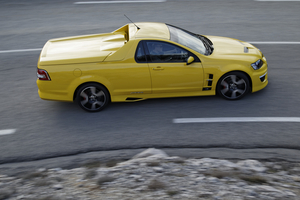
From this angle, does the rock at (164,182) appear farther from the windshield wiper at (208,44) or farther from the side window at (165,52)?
the windshield wiper at (208,44)

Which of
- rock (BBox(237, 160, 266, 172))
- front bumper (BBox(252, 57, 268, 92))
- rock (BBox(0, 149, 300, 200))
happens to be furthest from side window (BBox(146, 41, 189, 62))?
rock (BBox(237, 160, 266, 172))

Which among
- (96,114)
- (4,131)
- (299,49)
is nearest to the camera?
(4,131)

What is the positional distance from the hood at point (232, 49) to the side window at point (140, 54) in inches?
61.3

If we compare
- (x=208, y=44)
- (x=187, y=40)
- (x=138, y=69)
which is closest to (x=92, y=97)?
(x=138, y=69)

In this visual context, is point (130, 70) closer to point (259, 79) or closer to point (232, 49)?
point (232, 49)

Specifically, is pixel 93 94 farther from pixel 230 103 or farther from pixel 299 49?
pixel 299 49

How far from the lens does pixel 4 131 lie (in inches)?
254

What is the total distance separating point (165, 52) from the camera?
6723mm

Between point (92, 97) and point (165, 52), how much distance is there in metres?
1.81

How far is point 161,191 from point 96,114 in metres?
2.88

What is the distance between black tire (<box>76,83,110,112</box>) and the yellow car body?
87 millimetres

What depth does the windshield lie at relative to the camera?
6926 mm

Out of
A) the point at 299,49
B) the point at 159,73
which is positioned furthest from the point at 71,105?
the point at 299,49

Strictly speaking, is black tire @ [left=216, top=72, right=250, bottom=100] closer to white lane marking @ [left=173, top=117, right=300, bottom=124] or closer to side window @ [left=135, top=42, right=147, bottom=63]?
white lane marking @ [left=173, top=117, right=300, bottom=124]
